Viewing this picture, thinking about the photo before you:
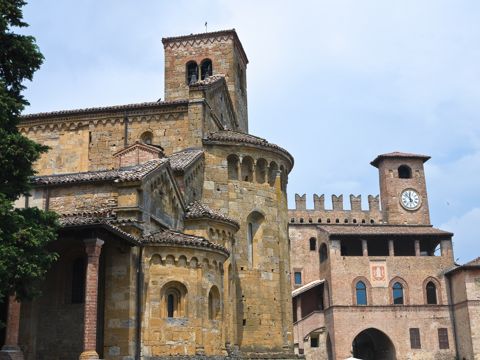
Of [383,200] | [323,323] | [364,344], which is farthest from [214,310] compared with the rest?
[383,200]

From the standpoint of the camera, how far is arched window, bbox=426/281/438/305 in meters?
42.1

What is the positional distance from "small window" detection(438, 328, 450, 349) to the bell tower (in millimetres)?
19482

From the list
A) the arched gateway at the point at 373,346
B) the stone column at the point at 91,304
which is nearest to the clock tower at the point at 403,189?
the arched gateway at the point at 373,346

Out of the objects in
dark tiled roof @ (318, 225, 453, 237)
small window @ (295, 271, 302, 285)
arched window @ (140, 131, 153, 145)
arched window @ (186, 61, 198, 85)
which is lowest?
small window @ (295, 271, 302, 285)

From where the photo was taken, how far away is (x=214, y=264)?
19.1m

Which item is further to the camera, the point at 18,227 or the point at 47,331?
the point at 47,331

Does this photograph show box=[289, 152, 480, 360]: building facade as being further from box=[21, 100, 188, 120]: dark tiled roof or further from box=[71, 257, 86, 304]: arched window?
box=[71, 257, 86, 304]: arched window

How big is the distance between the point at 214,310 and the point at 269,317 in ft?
16.7

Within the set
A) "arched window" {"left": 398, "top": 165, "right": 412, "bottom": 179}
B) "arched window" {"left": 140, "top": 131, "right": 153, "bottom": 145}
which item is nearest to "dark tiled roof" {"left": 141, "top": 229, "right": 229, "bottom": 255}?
"arched window" {"left": 140, "top": 131, "right": 153, "bottom": 145}

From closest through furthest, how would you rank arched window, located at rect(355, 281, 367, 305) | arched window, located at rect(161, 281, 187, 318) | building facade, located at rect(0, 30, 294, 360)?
building facade, located at rect(0, 30, 294, 360) < arched window, located at rect(161, 281, 187, 318) < arched window, located at rect(355, 281, 367, 305)

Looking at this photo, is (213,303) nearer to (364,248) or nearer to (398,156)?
(364,248)

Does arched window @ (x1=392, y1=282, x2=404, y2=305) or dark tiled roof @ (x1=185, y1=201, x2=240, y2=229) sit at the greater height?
dark tiled roof @ (x1=185, y1=201, x2=240, y2=229)

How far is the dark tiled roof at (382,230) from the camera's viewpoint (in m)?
42.3

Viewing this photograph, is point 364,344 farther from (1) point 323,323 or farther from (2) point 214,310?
(2) point 214,310
